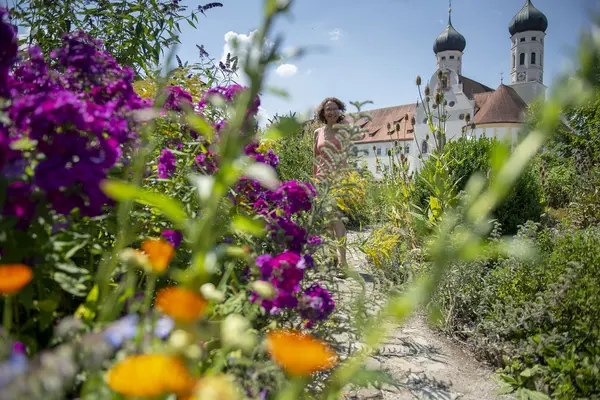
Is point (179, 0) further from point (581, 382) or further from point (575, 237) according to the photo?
point (581, 382)

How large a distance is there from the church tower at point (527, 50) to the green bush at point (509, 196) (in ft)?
155

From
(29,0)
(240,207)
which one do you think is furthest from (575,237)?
(29,0)

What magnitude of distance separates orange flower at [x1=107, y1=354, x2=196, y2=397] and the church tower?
53.1 m

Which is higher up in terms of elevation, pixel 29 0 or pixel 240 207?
pixel 29 0

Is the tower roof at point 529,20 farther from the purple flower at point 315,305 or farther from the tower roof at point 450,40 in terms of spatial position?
the purple flower at point 315,305

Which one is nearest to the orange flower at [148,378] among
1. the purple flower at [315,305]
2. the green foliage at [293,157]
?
the purple flower at [315,305]

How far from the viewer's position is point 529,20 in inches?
1821

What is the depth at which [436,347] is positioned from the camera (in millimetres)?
2818

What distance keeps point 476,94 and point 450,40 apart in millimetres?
8822

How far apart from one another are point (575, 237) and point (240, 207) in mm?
2183

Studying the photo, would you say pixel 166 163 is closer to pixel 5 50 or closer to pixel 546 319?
pixel 5 50

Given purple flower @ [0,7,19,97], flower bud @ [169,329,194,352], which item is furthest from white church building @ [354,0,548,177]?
flower bud @ [169,329,194,352]

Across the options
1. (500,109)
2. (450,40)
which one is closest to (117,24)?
(500,109)

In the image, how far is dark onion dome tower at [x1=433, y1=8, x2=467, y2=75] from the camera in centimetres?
4466
